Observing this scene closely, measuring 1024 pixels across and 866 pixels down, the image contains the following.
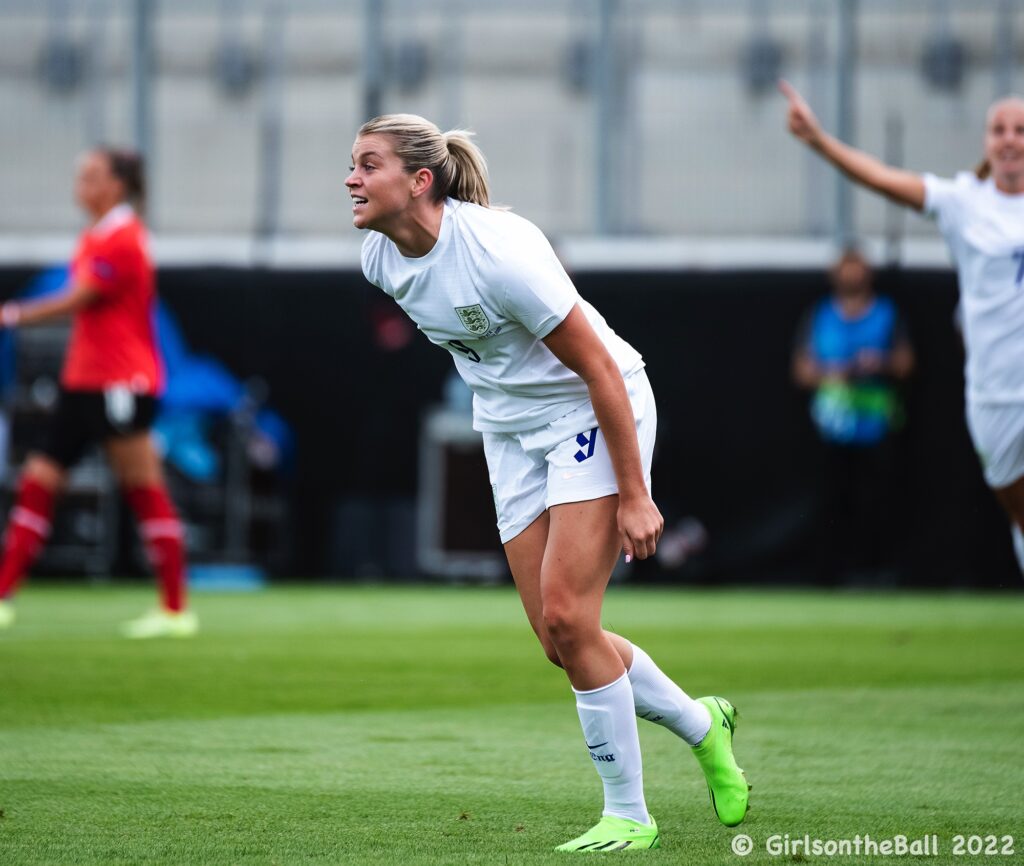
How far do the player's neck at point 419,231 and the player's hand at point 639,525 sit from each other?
0.76 m

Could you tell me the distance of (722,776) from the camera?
450cm

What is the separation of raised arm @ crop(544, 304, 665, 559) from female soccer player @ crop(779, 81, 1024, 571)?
8.72ft

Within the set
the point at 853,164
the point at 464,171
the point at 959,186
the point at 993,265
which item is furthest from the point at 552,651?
the point at 959,186

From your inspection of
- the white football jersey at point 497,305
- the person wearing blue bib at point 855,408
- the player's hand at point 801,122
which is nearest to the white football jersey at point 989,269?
the player's hand at point 801,122

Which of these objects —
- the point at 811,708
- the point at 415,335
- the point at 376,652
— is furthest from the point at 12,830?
the point at 415,335

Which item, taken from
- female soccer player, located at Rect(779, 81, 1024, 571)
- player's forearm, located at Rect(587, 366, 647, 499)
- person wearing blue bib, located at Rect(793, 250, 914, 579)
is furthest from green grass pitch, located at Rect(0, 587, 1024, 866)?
person wearing blue bib, located at Rect(793, 250, 914, 579)

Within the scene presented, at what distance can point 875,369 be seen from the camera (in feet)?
42.7

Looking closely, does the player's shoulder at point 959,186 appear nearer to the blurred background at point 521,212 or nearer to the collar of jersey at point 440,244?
the collar of jersey at point 440,244

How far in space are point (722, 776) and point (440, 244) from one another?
146 centimetres

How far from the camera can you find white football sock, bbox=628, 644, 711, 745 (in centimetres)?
451

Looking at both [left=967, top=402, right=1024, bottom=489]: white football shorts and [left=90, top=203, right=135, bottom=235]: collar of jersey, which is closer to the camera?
[left=967, top=402, right=1024, bottom=489]: white football shorts

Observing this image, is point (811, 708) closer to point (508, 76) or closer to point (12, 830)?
point (12, 830)

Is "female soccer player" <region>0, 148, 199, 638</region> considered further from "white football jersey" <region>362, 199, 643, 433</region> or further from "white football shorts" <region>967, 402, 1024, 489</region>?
"white football jersey" <region>362, 199, 643, 433</region>

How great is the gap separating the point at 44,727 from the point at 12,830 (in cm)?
182
